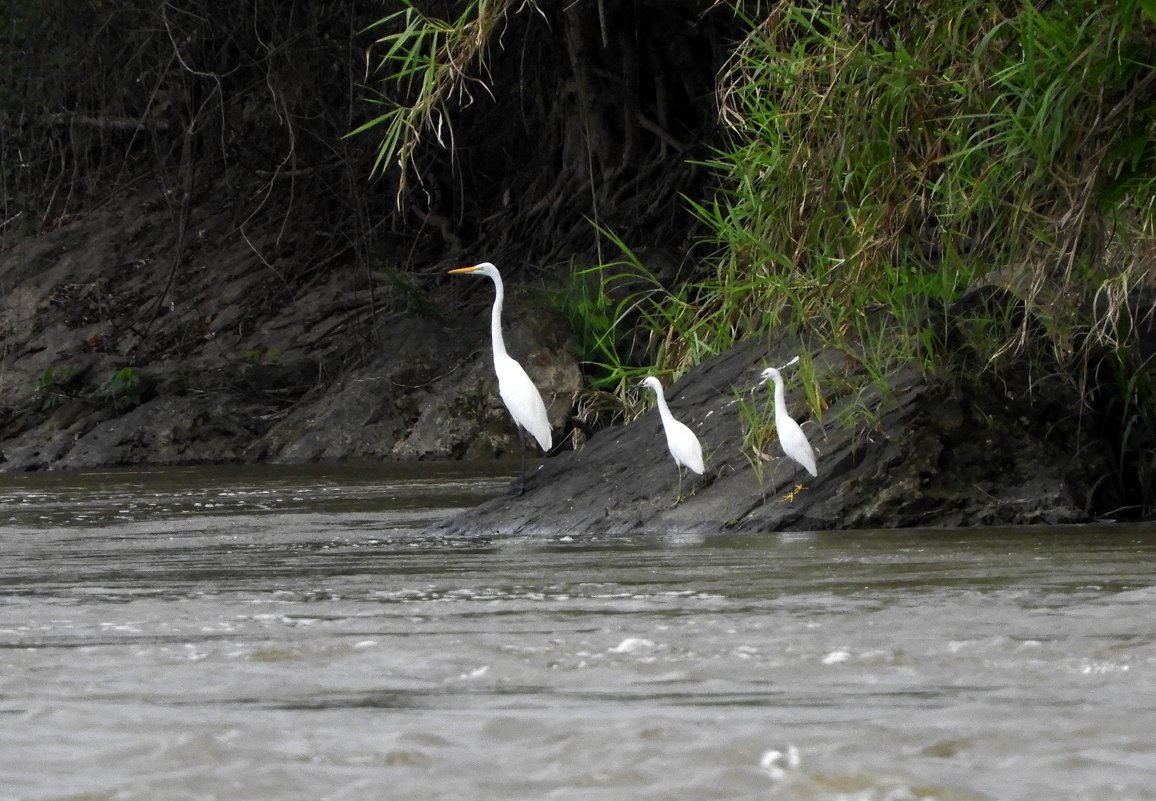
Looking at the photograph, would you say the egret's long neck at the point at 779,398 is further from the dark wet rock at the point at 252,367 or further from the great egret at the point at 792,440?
the dark wet rock at the point at 252,367

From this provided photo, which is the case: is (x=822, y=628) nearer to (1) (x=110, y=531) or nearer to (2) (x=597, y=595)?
(2) (x=597, y=595)

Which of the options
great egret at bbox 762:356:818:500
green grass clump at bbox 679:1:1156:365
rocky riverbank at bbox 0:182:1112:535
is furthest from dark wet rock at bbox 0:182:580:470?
great egret at bbox 762:356:818:500

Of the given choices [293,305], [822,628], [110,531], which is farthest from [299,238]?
[822,628]

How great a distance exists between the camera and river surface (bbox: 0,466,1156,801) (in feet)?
8.34

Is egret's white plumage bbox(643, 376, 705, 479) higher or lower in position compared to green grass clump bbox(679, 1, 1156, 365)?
lower

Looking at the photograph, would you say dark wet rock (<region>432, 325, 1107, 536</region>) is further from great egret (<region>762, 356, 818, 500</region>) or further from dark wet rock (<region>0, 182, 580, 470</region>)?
dark wet rock (<region>0, 182, 580, 470</region>)

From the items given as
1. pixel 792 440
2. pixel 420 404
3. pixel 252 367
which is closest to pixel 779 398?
pixel 792 440

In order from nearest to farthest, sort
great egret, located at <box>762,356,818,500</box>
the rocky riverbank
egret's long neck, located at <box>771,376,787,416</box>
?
great egret, located at <box>762,356,818,500</box>
egret's long neck, located at <box>771,376,787,416</box>
the rocky riverbank

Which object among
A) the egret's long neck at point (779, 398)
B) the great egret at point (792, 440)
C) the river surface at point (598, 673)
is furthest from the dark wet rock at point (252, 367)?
the river surface at point (598, 673)

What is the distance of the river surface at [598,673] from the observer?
254cm

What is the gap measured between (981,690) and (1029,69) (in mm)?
3331

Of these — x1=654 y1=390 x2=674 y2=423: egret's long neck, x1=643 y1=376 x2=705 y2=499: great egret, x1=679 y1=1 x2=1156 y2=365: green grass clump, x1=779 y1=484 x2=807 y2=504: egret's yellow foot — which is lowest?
x1=779 y1=484 x2=807 y2=504: egret's yellow foot

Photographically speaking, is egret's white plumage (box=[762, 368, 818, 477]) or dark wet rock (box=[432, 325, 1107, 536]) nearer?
egret's white plumage (box=[762, 368, 818, 477])

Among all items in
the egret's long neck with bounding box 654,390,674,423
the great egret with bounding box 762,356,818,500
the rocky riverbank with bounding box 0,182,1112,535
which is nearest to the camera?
the great egret with bounding box 762,356,818,500
